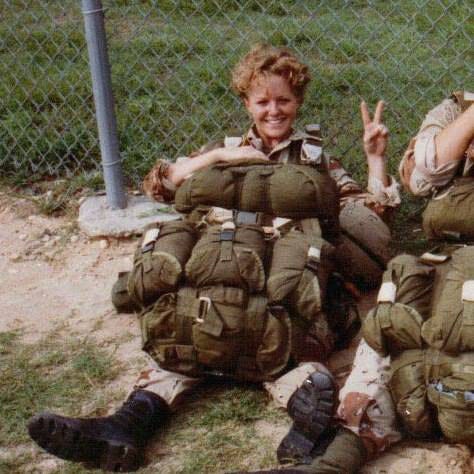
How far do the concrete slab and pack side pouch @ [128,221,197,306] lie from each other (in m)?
1.28

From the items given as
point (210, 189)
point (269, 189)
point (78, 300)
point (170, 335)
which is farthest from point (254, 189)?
point (78, 300)

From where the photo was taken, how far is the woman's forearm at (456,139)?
323 centimetres

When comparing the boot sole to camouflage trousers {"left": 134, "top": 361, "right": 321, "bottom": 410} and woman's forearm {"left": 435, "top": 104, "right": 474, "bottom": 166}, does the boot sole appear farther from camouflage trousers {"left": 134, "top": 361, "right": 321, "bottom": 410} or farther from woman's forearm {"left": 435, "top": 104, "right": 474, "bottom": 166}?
woman's forearm {"left": 435, "top": 104, "right": 474, "bottom": 166}

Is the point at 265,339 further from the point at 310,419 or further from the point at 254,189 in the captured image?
the point at 254,189

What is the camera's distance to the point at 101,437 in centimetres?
310

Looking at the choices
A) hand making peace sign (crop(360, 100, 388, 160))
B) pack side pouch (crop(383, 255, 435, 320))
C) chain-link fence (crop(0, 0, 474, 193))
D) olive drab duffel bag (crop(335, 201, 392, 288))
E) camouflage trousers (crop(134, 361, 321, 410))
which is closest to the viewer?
pack side pouch (crop(383, 255, 435, 320))

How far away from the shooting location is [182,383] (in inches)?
137

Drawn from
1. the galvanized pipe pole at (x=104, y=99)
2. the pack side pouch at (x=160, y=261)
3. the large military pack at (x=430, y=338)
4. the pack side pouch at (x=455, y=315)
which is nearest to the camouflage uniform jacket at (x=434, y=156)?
the large military pack at (x=430, y=338)

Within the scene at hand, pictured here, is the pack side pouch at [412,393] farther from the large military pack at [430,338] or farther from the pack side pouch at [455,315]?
the pack side pouch at [455,315]

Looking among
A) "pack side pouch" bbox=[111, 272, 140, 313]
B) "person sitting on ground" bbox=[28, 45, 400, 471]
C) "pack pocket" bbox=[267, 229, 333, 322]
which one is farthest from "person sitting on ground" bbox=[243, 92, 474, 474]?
"pack side pouch" bbox=[111, 272, 140, 313]

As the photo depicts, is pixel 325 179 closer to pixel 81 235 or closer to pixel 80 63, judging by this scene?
pixel 81 235

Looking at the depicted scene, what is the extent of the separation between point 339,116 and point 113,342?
2505mm

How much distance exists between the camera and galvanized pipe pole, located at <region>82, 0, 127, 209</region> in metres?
4.69

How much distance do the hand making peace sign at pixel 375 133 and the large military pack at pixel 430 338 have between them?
0.88 meters
